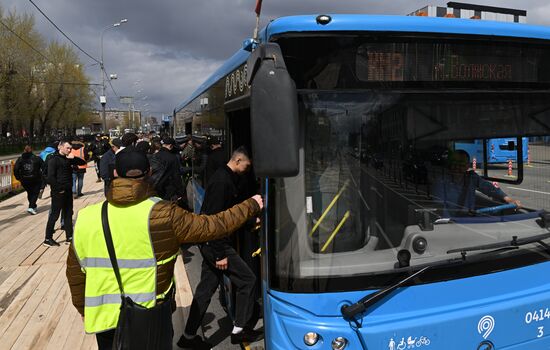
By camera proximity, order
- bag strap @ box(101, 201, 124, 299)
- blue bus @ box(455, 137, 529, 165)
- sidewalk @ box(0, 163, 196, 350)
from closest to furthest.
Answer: bag strap @ box(101, 201, 124, 299)
blue bus @ box(455, 137, 529, 165)
sidewalk @ box(0, 163, 196, 350)

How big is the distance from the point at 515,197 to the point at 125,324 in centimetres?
266

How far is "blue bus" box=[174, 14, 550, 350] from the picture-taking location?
233cm

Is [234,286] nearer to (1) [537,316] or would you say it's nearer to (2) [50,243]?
(1) [537,316]

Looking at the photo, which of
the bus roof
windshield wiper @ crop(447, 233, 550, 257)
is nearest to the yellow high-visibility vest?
the bus roof

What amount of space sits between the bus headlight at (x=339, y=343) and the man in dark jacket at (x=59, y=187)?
6685mm

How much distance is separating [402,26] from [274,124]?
0.98 metres

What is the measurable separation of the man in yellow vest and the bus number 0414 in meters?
1.99

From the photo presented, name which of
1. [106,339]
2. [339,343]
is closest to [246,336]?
[106,339]

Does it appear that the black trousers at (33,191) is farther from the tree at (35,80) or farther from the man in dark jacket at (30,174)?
the tree at (35,80)

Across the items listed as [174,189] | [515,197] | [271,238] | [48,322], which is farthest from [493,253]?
[174,189]

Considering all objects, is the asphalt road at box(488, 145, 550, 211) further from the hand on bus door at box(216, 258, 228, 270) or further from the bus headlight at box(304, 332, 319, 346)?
the hand on bus door at box(216, 258, 228, 270)

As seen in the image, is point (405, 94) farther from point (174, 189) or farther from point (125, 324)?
point (174, 189)

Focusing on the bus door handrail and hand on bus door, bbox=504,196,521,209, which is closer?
the bus door handrail

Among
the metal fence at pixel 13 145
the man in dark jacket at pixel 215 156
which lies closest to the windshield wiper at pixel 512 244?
the man in dark jacket at pixel 215 156
